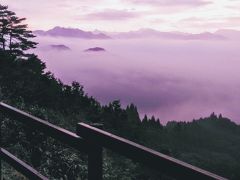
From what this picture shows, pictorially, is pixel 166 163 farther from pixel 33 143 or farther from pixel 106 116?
pixel 106 116

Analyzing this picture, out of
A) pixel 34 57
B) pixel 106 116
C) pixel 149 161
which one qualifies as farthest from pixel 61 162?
pixel 106 116

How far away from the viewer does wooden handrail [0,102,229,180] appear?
8.59 feet

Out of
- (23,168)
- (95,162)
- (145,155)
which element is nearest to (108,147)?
A: (95,162)

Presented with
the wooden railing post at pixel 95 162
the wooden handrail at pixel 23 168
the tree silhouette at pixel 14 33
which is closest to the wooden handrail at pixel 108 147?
the wooden railing post at pixel 95 162

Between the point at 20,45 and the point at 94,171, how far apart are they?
7187 centimetres

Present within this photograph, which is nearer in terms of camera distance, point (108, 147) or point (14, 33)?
point (108, 147)

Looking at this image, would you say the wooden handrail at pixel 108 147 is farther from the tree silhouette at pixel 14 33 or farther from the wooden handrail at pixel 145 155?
the tree silhouette at pixel 14 33

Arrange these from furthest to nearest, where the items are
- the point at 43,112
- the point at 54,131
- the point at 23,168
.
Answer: the point at 43,112 < the point at 23,168 < the point at 54,131

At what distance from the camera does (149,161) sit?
9.48ft

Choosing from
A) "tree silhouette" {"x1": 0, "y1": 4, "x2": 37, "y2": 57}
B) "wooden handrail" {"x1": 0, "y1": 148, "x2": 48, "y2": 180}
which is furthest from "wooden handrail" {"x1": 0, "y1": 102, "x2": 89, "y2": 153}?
"tree silhouette" {"x1": 0, "y1": 4, "x2": 37, "y2": 57}

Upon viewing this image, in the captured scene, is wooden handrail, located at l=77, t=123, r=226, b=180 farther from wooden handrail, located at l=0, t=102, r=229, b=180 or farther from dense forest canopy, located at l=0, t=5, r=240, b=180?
dense forest canopy, located at l=0, t=5, r=240, b=180

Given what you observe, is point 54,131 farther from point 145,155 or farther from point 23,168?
point 145,155

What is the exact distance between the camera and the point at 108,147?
11.0 ft

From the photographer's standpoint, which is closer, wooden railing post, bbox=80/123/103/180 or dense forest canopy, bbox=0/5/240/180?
wooden railing post, bbox=80/123/103/180
